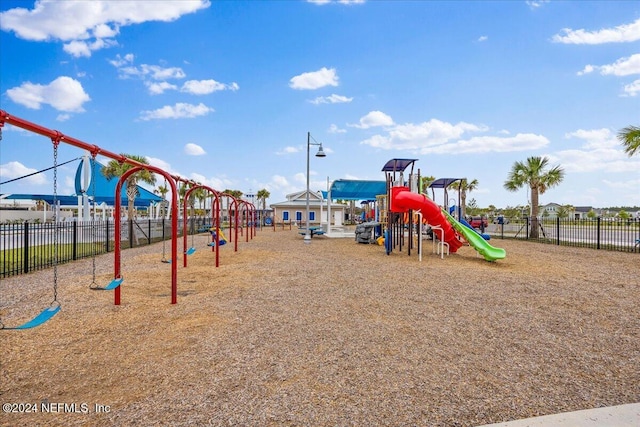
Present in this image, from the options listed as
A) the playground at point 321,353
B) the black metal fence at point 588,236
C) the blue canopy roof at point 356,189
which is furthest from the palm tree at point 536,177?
the playground at point 321,353

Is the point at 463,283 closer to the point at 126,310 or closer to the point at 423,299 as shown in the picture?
the point at 423,299

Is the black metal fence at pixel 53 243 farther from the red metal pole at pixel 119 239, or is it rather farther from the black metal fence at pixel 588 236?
the black metal fence at pixel 588 236

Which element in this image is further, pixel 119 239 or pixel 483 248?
pixel 483 248

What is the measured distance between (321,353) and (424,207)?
36.7 ft

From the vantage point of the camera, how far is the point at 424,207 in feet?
48.4

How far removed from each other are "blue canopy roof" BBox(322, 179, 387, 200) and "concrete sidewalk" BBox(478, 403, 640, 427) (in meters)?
23.3

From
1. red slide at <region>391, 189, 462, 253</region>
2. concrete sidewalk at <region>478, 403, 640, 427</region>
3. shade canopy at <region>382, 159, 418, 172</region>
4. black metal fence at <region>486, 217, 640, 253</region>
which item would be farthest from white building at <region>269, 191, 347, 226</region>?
concrete sidewalk at <region>478, 403, 640, 427</region>

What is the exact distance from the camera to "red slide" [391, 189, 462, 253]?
14758mm

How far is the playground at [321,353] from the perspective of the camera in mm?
3293

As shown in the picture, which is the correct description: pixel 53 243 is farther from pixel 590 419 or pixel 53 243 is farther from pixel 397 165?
pixel 397 165

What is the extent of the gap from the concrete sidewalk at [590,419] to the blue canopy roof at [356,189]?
23304 millimetres

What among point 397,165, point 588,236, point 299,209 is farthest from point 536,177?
point 299,209

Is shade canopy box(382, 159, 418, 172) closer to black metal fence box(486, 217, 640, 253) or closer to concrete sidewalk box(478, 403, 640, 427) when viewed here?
black metal fence box(486, 217, 640, 253)

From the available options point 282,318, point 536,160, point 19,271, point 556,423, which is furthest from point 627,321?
point 536,160
